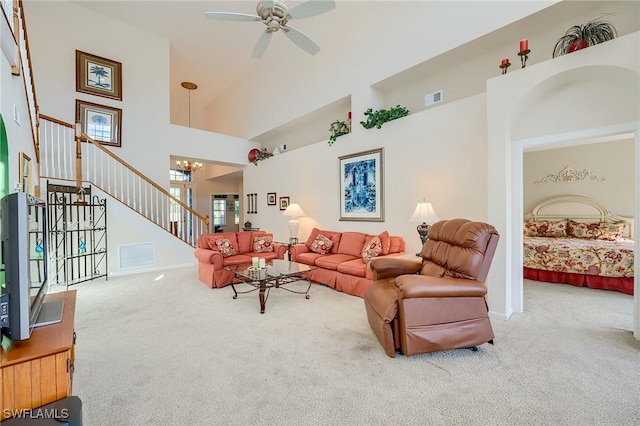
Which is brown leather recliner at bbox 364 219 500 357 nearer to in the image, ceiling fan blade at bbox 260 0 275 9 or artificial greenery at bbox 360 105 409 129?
artificial greenery at bbox 360 105 409 129

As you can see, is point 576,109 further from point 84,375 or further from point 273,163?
point 273,163

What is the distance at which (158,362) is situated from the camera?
2.17m

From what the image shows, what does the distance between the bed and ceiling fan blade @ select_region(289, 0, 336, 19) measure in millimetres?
4589

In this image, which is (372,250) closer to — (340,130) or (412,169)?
(412,169)

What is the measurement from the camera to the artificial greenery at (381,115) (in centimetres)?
434

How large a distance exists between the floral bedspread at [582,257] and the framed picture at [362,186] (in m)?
2.52

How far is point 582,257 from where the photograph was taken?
13.4 ft

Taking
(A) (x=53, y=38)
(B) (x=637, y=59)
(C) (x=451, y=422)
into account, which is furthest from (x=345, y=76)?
(A) (x=53, y=38)

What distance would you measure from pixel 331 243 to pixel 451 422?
349 cm

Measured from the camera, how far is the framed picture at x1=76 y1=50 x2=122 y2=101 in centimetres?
569

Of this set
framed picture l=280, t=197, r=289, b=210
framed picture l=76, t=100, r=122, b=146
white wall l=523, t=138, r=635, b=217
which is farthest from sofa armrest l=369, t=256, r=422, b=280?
framed picture l=76, t=100, r=122, b=146

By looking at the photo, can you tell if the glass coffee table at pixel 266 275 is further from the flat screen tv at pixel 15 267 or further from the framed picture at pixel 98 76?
the framed picture at pixel 98 76

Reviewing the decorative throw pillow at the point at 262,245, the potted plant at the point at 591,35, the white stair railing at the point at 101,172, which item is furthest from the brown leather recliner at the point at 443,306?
the white stair railing at the point at 101,172

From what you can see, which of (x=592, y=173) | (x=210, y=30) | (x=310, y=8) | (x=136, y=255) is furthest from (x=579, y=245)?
(x=210, y=30)
